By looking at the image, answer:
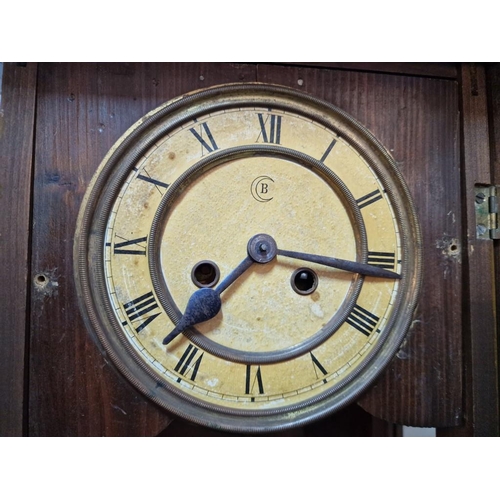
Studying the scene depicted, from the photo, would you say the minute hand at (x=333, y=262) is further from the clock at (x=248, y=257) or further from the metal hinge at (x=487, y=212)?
the metal hinge at (x=487, y=212)

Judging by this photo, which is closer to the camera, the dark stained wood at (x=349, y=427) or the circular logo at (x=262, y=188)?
the circular logo at (x=262, y=188)

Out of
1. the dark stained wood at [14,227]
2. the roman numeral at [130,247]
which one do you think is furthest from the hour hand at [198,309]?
the dark stained wood at [14,227]

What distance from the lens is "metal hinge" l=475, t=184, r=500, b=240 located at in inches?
37.1

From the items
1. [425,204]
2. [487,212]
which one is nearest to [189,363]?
[425,204]

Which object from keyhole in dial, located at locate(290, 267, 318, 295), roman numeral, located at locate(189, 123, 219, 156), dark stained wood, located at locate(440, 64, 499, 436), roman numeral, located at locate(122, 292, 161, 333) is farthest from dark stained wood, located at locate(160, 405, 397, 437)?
roman numeral, located at locate(189, 123, 219, 156)

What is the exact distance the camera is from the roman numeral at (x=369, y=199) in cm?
94

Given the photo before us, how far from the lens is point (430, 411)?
925 mm

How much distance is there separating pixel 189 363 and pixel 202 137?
468mm

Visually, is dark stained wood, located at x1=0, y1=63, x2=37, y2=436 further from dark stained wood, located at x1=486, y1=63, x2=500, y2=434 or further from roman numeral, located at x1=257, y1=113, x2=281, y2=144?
dark stained wood, located at x1=486, y1=63, x2=500, y2=434

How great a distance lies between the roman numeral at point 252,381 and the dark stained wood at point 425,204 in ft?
0.73

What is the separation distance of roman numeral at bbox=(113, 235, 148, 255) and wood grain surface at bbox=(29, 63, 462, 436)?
93 mm

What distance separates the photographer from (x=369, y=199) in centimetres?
94

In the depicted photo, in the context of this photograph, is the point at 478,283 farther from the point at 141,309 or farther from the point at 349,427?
the point at 141,309

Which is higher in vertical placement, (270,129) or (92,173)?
(270,129)
